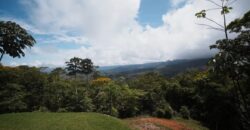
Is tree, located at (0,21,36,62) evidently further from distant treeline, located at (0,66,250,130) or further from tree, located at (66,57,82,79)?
tree, located at (66,57,82,79)

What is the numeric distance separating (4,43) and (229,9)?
2167 cm

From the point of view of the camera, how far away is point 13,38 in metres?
23.3

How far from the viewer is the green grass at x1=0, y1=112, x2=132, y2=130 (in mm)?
18141

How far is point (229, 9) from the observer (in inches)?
389

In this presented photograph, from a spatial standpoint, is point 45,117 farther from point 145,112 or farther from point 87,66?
point 87,66

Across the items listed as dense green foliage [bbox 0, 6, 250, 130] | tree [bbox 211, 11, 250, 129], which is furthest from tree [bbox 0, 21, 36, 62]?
tree [bbox 211, 11, 250, 129]

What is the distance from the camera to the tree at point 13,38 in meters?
22.8

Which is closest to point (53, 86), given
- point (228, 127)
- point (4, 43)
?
point (4, 43)

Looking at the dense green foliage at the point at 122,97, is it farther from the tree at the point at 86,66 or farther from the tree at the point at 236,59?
the tree at the point at 86,66

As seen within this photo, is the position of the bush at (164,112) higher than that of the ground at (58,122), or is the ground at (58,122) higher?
the ground at (58,122)

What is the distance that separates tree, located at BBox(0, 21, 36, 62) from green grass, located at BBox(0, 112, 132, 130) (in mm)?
6926

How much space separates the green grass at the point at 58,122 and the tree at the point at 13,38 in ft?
22.7

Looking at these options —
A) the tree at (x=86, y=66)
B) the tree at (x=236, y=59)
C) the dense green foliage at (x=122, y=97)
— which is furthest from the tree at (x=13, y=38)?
the tree at (x=86, y=66)

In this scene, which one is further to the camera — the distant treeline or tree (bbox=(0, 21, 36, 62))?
the distant treeline
